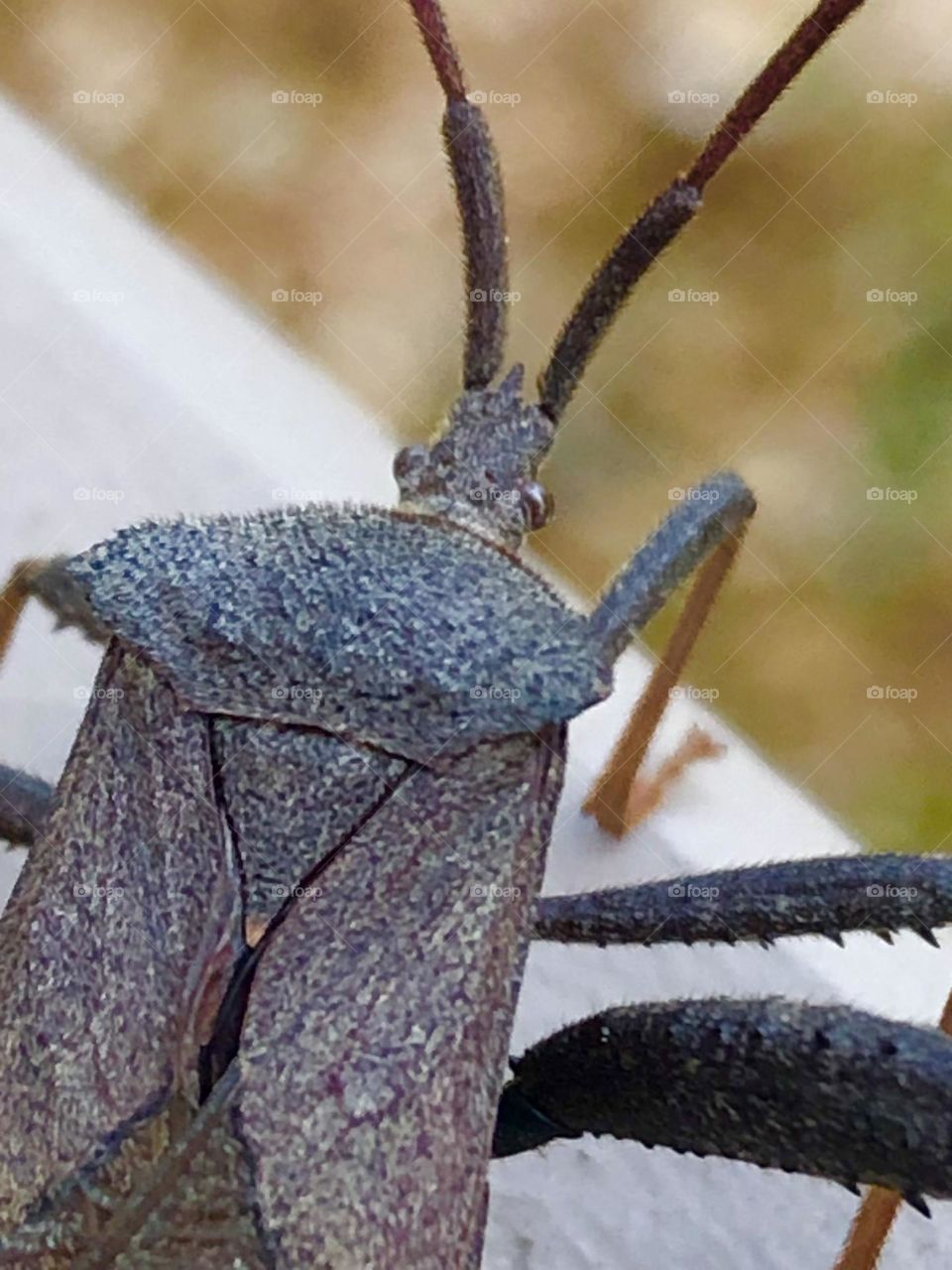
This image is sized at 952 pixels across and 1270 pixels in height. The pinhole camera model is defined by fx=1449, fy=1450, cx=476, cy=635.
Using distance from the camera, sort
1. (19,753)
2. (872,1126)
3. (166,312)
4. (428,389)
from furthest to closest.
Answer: (428,389) < (166,312) < (19,753) < (872,1126)

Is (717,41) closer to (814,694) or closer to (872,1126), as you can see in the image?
(814,694)

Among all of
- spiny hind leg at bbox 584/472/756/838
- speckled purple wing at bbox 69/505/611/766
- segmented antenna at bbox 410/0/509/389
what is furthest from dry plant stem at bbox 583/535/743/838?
speckled purple wing at bbox 69/505/611/766

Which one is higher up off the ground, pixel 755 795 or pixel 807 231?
pixel 807 231

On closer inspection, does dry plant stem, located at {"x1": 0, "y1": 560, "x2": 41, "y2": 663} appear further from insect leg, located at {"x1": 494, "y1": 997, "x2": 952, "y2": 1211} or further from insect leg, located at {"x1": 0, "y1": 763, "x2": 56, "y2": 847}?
insect leg, located at {"x1": 494, "y1": 997, "x2": 952, "y2": 1211}

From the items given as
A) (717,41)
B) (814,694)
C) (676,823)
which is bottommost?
(676,823)

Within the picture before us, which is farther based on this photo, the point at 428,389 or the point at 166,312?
the point at 428,389

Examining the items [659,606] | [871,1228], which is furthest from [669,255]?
[871,1228]

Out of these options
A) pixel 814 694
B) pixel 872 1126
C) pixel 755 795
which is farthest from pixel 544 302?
pixel 872 1126

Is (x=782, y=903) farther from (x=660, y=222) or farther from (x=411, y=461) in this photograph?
(x=660, y=222)
